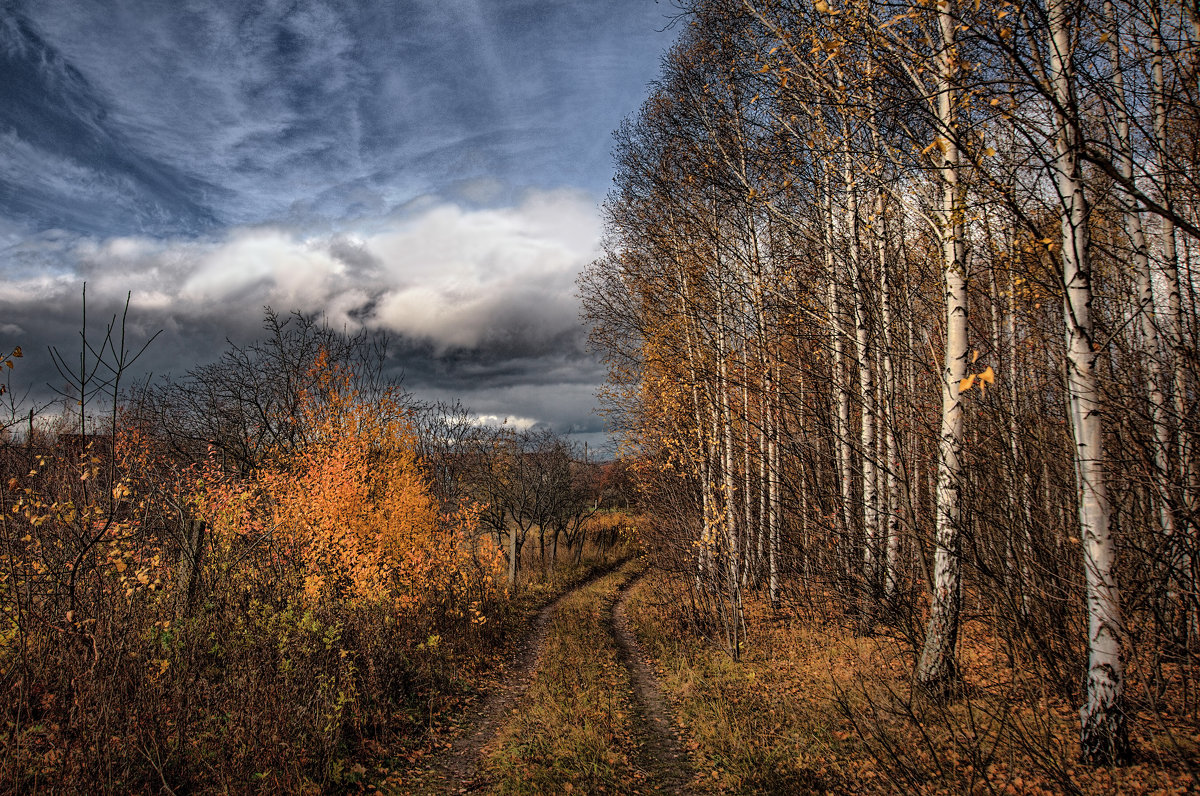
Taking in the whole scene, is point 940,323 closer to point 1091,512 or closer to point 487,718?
point 1091,512

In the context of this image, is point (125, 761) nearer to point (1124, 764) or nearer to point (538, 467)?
point (1124, 764)

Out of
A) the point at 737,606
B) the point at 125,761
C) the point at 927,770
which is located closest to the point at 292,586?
the point at 125,761

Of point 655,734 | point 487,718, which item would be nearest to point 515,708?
point 487,718

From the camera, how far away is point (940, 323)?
5648 millimetres

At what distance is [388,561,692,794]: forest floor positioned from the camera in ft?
20.6

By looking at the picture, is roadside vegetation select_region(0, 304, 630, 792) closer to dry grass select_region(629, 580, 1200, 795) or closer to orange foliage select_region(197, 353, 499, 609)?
orange foliage select_region(197, 353, 499, 609)

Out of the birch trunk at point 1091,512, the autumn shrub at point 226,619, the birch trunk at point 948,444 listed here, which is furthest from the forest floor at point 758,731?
the autumn shrub at point 226,619

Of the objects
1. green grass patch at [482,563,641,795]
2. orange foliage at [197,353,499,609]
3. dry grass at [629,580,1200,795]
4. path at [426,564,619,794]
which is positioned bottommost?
path at [426,564,619,794]

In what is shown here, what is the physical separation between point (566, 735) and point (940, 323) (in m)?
6.79

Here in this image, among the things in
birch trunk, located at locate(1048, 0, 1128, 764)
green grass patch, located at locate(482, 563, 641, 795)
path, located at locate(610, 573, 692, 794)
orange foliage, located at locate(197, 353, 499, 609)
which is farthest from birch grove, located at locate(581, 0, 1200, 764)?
orange foliage, located at locate(197, 353, 499, 609)

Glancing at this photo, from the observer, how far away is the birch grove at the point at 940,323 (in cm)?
364

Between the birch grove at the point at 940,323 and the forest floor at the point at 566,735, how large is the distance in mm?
2113

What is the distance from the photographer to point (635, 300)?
43.4 feet

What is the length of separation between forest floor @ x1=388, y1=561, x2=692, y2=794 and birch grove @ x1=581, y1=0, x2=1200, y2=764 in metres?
2.11
